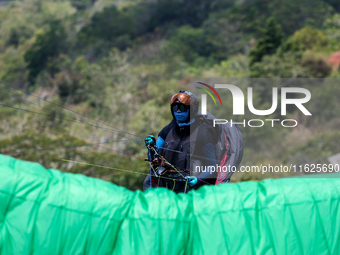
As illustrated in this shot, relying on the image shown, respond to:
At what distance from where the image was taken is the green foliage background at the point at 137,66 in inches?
813

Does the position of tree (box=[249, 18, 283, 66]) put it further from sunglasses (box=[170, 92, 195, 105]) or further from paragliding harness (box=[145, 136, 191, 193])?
paragliding harness (box=[145, 136, 191, 193])

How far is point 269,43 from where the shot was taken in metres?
31.0

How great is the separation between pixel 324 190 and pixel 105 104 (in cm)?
2890

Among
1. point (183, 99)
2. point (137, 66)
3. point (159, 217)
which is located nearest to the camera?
point (159, 217)

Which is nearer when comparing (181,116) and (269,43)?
(181,116)

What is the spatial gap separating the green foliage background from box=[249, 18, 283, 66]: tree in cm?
9

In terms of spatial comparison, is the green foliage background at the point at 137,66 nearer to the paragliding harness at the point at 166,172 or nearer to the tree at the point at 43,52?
the tree at the point at 43,52

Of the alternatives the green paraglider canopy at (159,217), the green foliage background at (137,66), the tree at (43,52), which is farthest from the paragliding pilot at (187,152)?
the tree at (43,52)

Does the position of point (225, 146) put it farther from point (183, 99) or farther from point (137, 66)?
point (137, 66)

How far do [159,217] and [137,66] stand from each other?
38.2m

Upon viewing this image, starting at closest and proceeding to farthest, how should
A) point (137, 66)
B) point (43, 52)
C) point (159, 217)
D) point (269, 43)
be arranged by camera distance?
1. point (159, 217)
2. point (269, 43)
3. point (137, 66)
4. point (43, 52)

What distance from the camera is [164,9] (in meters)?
57.9

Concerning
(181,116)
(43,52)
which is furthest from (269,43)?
(43,52)

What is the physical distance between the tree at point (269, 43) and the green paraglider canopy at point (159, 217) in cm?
3031
